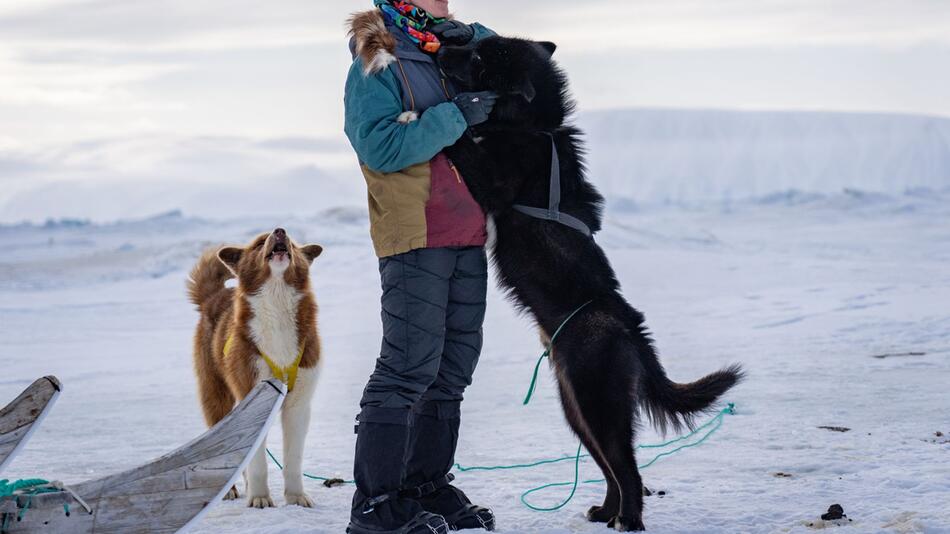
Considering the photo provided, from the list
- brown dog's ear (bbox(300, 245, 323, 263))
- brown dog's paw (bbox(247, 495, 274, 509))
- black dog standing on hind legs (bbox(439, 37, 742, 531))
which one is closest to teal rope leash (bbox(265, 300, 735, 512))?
black dog standing on hind legs (bbox(439, 37, 742, 531))

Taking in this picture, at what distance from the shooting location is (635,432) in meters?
3.29

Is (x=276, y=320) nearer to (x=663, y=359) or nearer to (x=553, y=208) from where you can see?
(x=553, y=208)

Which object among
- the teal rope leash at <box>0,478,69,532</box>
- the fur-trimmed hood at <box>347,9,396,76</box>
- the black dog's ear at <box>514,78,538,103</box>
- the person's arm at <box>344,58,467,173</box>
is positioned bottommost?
the teal rope leash at <box>0,478,69,532</box>

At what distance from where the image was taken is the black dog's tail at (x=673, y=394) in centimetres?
342

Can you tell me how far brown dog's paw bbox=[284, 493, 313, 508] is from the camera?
12.3 feet

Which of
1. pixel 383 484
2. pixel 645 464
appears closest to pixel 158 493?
pixel 383 484

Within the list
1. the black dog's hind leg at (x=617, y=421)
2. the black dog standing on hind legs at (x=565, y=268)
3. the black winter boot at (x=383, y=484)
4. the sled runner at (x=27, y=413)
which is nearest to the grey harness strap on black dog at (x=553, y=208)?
the black dog standing on hind legs at (x=565, y=268)

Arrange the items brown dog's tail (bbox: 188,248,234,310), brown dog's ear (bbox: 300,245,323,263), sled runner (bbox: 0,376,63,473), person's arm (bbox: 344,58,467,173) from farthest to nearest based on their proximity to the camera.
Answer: brown dog's tail (bbox: 188,248,234,310)
brown dog's ear (bbox: 300,245,323,263)
person's arm (bbox: 344,58,467,173)
sled runner (bbox: 0,376,63,473)

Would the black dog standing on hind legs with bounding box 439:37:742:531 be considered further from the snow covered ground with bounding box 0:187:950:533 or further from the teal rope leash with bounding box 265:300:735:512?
the snow covered ground with bounding box 0:187:950:533

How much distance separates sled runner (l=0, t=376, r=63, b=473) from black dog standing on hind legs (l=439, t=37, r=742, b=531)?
152 cm

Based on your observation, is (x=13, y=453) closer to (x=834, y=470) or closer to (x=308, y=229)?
(x=834, y=470)

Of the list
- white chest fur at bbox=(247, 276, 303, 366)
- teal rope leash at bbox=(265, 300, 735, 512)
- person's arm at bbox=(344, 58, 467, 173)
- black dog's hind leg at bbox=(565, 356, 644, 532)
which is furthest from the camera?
white chest fur at bbox=(247, 276, 303, 366)

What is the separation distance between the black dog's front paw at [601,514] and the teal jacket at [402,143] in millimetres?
1104

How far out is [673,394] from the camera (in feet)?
11.3
